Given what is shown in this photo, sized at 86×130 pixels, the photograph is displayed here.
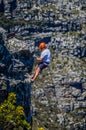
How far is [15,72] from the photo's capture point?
104938 millimetres

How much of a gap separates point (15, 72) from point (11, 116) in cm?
3427

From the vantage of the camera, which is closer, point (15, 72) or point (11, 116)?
point (11, 116)

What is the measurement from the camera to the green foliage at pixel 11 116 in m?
71.0

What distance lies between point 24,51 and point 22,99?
16836 millimetres

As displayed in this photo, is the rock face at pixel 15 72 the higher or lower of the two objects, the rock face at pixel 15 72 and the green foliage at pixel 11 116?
the lower

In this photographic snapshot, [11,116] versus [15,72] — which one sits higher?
[11,116]

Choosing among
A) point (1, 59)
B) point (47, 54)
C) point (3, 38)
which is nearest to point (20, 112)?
point (47, 54)

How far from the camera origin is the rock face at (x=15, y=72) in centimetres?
9482

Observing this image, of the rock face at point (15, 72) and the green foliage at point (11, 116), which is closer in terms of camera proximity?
the green foliage at point (11, 116)

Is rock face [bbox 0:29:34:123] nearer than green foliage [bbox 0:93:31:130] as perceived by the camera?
No

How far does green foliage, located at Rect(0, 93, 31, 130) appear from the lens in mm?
71000

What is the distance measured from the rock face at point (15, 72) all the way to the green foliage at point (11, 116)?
17790 millimetres

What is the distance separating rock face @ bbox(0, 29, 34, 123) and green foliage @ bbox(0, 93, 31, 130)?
700 inches

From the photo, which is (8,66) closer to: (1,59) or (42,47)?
(1,59)
